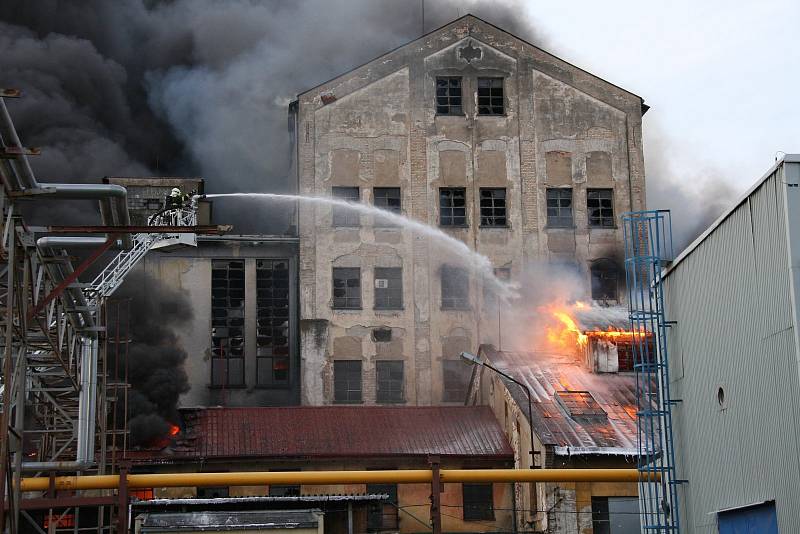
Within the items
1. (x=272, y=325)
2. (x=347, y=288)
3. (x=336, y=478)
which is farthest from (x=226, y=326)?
(x=336, y=478)

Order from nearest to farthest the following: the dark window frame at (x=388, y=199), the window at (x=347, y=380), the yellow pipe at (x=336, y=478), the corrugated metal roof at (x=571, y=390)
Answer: the yellow pipe at (x=336, y=478) → the corrugated metal roof at (x=571, y=390) → the window at (x=347, y=380) → the dark window frame at (x=388, y=199)

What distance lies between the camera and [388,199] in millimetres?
47688

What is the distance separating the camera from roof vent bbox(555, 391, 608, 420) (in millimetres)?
37438

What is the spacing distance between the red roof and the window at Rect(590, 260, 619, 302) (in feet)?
29.1

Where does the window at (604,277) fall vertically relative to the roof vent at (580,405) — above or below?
above

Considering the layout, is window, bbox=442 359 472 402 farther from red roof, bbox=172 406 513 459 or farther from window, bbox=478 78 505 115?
window, bbox=478 78 505 115

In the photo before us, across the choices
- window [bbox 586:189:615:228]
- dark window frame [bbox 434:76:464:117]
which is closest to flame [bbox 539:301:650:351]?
window [bbox 586:189:615:228]

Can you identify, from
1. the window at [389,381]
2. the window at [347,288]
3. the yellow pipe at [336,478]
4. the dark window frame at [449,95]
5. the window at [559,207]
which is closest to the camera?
the yellow pipe at [336,478]

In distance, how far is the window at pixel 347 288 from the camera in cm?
4669

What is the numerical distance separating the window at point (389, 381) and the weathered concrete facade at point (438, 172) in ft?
0.81

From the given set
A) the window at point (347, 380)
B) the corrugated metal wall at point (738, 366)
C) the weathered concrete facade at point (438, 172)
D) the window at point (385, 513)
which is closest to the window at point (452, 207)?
the weathered concrete facade at point (438, 172)

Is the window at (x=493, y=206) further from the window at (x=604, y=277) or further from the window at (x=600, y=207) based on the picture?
the window at (x=604, y=277)

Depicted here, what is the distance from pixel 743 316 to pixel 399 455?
64.7ft

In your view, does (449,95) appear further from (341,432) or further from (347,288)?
(341,432)
